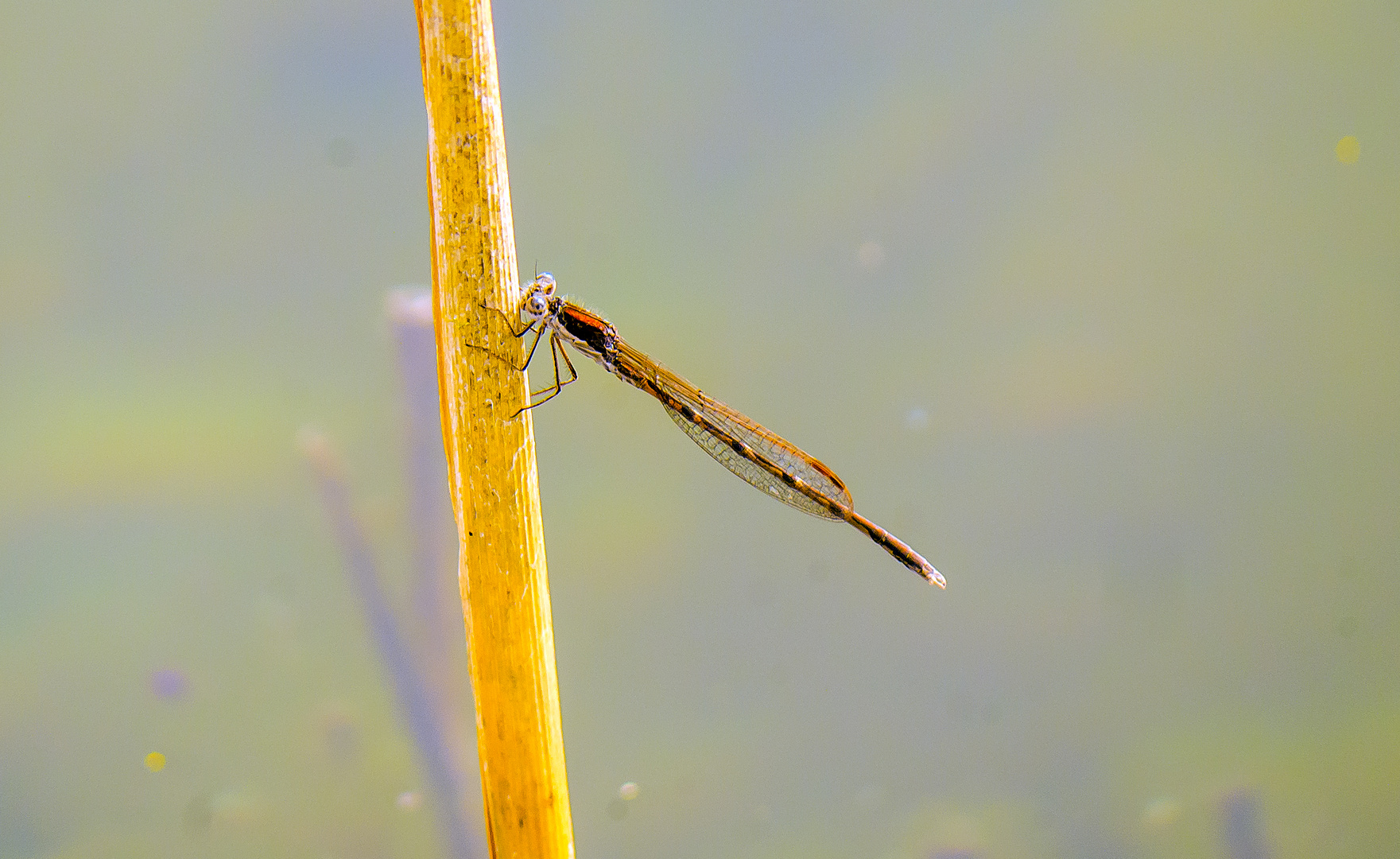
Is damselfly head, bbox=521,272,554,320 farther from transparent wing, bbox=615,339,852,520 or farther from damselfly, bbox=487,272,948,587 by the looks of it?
transparent wing, bbox=615,339,852,520

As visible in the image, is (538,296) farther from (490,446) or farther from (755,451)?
(755,451)

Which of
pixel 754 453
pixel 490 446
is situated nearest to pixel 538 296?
pixel 490 446

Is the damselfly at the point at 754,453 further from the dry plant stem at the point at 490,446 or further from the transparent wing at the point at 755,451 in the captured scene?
the dry plant stem at the point at 490,446

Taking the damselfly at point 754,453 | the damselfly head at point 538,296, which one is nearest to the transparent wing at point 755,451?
the damselfly at point 754,453

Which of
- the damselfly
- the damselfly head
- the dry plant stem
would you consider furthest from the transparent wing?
the dry plant stem

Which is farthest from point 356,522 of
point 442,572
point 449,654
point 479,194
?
point 479,194

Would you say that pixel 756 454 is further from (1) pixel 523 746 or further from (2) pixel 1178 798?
(2) pixel 1178 798
